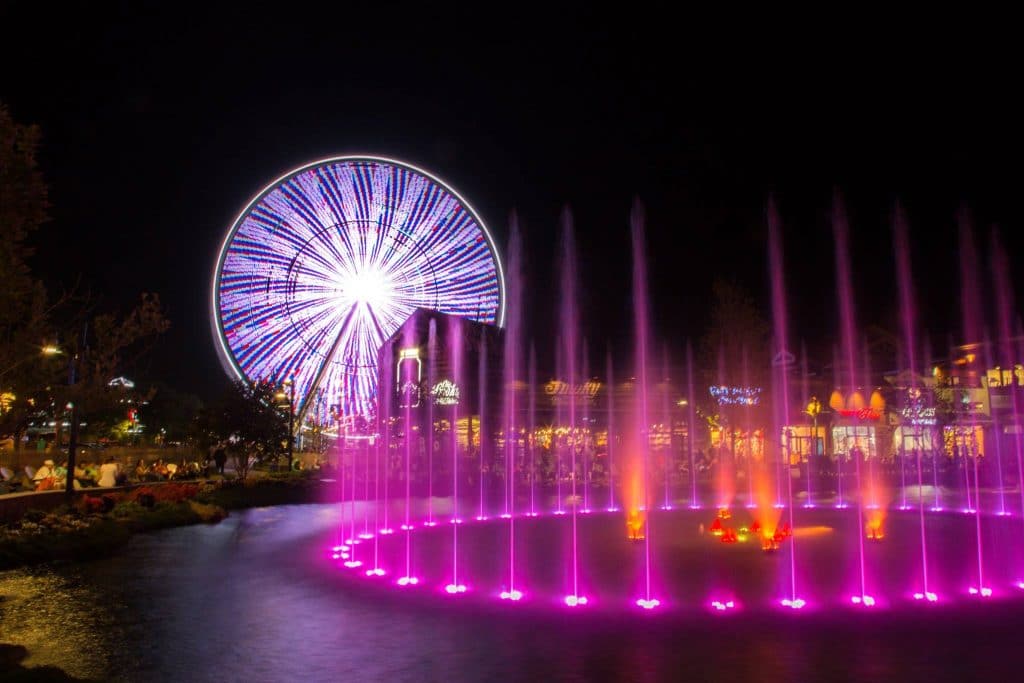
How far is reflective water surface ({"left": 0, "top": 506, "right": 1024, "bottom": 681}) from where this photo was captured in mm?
6645

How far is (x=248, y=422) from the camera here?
32.0 meters

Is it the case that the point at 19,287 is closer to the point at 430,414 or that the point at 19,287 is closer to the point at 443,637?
the point at 443,637

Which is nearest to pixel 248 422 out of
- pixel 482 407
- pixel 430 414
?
pixel 430 414

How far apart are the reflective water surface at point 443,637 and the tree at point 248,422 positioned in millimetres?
21357

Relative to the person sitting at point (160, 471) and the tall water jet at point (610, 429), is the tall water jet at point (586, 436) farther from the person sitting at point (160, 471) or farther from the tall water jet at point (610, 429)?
the person sitting at point (160, 471)

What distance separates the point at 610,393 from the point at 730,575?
30343mm

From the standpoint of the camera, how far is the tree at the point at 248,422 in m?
32.0

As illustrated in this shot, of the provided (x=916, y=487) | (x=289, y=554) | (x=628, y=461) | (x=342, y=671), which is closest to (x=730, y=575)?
(x=342, y=671)

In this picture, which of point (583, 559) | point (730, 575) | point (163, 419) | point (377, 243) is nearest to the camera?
point (730, 575)

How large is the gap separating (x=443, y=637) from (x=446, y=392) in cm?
3282

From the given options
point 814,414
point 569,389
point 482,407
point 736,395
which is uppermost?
point 569,389

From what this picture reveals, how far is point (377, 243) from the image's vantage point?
33.8 metres

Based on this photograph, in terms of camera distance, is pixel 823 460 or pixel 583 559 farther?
pixel 823 460

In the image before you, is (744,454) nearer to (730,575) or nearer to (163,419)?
(730,575)
